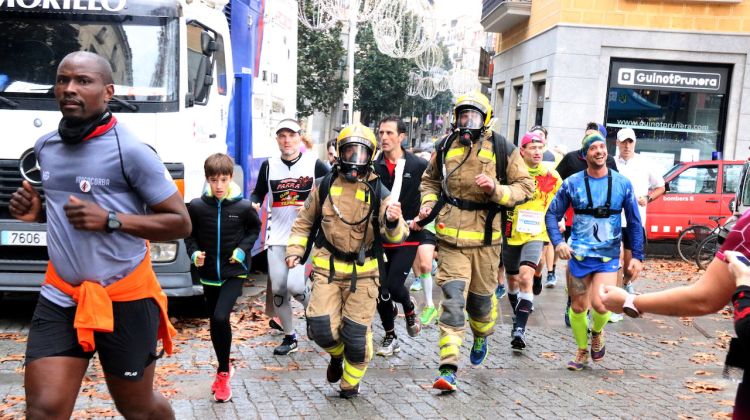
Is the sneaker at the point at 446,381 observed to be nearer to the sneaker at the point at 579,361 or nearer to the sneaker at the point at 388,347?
the sneaker at the point at 388,347

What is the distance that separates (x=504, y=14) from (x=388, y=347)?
15.9m

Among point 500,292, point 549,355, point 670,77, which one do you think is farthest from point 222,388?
point 670,77

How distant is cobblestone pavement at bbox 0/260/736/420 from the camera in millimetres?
5488

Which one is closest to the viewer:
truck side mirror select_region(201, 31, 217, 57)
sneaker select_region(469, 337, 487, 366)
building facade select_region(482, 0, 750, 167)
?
sneaker select_region(469, 337, 487, 366)

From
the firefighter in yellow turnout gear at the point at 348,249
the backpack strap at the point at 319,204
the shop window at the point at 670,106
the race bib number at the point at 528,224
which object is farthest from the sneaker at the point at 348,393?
the shop window at the point at 670,106

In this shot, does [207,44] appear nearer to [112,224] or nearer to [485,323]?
[485,323]

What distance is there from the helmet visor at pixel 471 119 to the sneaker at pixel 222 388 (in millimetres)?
2485

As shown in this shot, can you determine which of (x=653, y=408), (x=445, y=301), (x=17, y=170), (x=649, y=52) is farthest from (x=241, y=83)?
(x=649, y=52)

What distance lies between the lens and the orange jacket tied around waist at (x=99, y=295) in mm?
3418

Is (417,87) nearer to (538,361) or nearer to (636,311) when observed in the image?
(538,361)

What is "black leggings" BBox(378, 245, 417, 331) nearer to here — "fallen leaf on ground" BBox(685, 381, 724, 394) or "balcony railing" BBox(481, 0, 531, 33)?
"fallen leaf on ground" BBox(685, 381, 724, 394)

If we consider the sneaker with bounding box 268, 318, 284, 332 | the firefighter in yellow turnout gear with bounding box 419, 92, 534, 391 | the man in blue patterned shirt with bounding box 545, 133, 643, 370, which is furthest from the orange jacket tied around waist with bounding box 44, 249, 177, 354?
the sneaker with bounding box 268, 318, 284, 332

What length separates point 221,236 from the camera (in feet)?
19.6

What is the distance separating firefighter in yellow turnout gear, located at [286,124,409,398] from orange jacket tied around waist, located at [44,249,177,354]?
2008 millimetres
